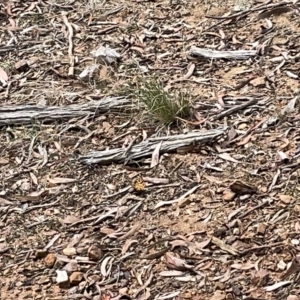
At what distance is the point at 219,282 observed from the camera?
3.12 m

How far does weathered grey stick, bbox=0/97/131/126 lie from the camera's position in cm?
416

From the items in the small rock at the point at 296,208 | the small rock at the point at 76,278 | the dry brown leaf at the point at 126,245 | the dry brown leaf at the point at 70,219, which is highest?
the small rock at the point at 296,208

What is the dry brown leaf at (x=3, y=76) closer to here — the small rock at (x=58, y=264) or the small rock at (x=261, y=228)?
the small rock at (x=58, y=264)

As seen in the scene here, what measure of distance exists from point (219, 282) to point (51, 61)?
2111mm

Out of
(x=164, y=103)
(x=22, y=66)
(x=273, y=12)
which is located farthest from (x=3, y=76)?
(x=273, y=12)

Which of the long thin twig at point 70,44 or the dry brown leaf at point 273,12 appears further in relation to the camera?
the dry brown leaf at point 273,12

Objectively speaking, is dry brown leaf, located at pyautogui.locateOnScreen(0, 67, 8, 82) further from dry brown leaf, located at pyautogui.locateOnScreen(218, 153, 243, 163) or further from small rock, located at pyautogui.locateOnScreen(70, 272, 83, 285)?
small rock, located at pyautogui.locateOnScreen(70, 272, 83, 285)

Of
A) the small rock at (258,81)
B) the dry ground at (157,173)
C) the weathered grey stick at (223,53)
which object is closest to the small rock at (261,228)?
the dry ground at (157,173)

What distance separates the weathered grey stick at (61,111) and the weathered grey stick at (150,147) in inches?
15.4

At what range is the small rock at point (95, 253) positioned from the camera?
10.9 feet

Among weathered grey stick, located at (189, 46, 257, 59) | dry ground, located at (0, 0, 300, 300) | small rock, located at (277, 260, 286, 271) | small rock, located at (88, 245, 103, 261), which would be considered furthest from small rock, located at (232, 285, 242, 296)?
weathered grey stick, located at (189, 46, 257, 59)

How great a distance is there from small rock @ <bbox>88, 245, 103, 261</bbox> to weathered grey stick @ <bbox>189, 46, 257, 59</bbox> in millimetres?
1597

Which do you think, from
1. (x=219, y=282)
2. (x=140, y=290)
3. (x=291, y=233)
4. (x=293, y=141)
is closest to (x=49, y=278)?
(x=140, y=290)

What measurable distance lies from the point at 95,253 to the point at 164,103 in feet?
3.18
